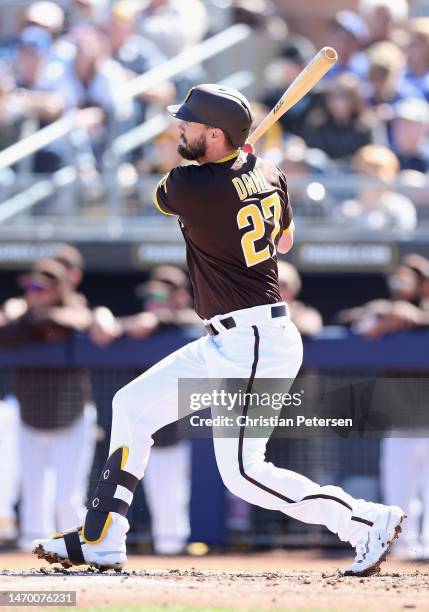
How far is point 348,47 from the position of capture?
412 inches

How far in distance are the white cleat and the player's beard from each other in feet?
5.09

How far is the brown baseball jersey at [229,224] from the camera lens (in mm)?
4730

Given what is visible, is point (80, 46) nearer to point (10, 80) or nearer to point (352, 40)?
point (10, 80)

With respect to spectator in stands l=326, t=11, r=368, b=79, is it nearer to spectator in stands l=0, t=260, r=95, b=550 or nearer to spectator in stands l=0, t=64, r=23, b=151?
spectator in stands l=0, t=64, r=23, b=151

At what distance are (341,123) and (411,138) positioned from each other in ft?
2.03

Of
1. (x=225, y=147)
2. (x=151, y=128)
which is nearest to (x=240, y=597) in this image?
(x=225, y=147)

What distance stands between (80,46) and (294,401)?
168 inches

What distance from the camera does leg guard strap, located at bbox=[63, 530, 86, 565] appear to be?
4898mm

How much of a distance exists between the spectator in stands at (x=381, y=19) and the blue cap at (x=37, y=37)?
110 inches

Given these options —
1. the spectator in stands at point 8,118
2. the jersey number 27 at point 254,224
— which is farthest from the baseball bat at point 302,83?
the spectator in stands at point 8,118

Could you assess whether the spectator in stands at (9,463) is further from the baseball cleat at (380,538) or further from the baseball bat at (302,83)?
the baseball cleat at (380,538)

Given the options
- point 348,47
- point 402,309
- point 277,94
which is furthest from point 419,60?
point 402,309

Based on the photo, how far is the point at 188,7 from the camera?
37.1ft

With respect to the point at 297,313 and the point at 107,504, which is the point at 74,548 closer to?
the point at 107,504
